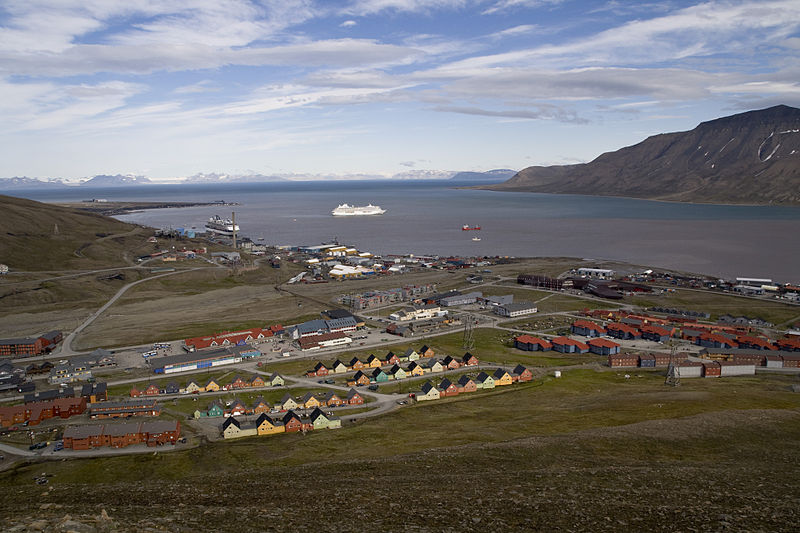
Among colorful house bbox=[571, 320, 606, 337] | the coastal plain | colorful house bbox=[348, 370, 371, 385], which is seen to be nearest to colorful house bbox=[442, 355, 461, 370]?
the coastal plain

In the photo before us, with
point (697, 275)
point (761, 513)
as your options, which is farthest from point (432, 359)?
point (697, 275)

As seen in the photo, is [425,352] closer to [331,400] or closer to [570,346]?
[331,400]

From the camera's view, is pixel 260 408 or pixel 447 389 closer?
pixel 260 408

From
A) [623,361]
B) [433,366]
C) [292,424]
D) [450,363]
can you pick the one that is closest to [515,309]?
[623,361]

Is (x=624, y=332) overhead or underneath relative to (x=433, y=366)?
overhead

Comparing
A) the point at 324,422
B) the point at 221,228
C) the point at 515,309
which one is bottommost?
the point at 324,422

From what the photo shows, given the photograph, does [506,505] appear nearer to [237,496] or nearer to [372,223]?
[237,496]

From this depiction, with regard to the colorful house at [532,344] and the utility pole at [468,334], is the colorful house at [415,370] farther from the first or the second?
the colorful house at [532,344]
